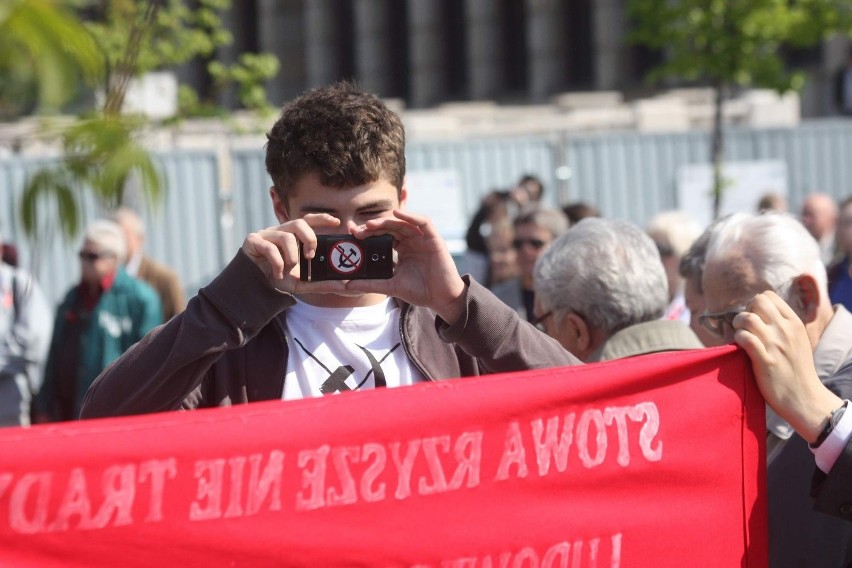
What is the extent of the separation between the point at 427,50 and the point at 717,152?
2488 centimetres

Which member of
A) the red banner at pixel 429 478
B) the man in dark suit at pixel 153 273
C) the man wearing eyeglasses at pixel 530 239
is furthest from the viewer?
the man in dark suit at pixel 153 273

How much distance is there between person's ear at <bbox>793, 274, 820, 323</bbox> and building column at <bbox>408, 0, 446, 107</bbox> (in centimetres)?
3729

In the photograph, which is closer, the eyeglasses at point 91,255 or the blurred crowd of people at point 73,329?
the blurred crowd of people at point 73,329

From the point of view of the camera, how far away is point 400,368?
3062mm

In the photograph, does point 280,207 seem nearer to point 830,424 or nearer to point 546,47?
point 830,424

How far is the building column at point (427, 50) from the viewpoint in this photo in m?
40.4

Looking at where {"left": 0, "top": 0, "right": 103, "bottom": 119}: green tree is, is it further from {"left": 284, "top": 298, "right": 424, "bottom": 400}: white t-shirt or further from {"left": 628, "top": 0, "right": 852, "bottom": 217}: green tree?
{"left": 628, "top": 0, "right": 852, "bottom": 217}: green tree

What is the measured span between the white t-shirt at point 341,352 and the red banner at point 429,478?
0.63 feet

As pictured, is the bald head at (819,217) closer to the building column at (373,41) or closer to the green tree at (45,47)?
the green tree at (45,47)

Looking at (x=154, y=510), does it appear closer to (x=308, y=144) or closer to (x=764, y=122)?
(x=308, y=144)

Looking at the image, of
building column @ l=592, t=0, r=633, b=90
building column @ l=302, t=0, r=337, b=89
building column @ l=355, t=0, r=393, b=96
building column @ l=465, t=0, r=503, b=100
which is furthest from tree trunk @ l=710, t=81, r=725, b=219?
building column @ l=302, t=0, r=337, b=89

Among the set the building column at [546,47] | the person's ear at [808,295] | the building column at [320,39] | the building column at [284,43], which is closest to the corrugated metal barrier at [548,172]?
the person's ear at [808,295]

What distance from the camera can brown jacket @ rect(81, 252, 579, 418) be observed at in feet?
9.27

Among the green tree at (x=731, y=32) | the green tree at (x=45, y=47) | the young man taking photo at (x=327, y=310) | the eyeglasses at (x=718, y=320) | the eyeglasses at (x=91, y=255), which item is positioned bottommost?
the eyeglasses at (x=91, y=255)
